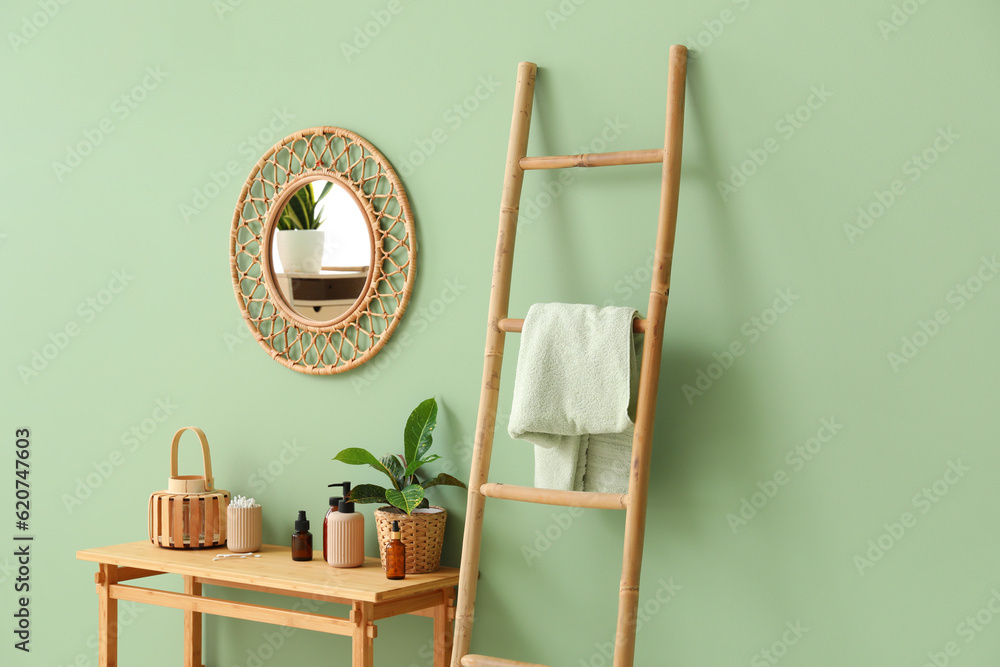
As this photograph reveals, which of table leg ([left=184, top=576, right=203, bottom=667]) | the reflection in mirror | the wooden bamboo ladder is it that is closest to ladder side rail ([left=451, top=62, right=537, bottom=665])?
the wooden bamboo ladder

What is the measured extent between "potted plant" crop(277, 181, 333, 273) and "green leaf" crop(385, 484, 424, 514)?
25.5 inches

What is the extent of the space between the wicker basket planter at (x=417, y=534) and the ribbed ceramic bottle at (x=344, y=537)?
55mm

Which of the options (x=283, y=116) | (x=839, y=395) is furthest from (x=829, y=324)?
(x=283, y=116)

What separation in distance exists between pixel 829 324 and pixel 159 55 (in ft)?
6.61

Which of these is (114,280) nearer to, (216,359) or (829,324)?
(216,359)

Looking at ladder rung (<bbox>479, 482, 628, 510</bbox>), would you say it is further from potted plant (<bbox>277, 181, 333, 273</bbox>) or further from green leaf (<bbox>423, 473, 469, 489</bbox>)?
potted plant (<bbox>277, 181, 333, 273</bbox>)

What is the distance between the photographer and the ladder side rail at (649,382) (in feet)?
5.80

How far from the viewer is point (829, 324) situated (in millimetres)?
1792

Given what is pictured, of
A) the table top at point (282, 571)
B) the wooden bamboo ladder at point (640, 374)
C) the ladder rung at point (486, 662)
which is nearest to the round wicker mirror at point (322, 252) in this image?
the wooden bamboo ladder at point (640, 374)

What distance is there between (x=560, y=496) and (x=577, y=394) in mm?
205

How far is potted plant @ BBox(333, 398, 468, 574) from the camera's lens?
6.77 ft

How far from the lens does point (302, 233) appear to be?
240cm

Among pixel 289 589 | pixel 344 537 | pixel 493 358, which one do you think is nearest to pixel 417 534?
pixel 344 537

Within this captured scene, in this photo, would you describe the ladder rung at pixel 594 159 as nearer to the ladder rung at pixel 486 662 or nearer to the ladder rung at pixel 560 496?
the ladder rung at pixel 560 496
